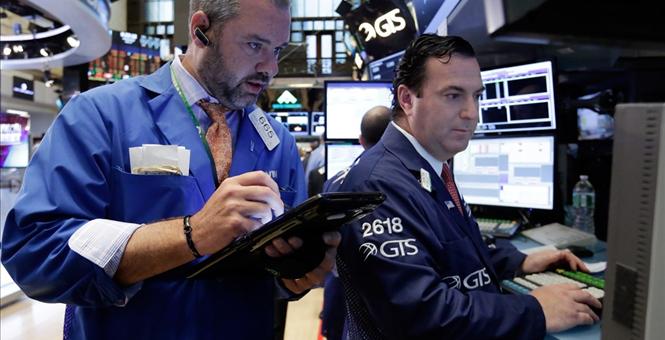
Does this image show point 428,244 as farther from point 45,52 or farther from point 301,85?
point 301,85

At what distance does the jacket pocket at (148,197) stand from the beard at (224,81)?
0.24m

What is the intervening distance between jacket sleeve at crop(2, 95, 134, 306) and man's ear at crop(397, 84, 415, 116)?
2.97 feet

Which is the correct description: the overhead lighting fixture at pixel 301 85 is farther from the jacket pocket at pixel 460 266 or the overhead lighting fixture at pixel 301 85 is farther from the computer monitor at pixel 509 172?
the jacket pocket at pixel 460 266

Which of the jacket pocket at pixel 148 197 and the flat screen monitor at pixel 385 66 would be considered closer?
the jacket pocket at pixel 148 197

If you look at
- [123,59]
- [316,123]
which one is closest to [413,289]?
[316,123]

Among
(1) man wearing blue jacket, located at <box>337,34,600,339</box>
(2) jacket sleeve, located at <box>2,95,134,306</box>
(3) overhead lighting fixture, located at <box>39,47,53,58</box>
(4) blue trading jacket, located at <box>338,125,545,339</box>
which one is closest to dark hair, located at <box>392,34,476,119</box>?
(1) man wearing blue jacket, located at <box>337,34,600,339</box>

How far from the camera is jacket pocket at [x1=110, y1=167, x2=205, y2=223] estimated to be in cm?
97

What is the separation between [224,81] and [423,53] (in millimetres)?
666

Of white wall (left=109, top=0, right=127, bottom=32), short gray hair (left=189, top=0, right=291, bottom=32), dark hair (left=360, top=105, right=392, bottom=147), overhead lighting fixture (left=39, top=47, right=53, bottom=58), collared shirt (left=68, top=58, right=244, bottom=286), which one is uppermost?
white wall (left=109, top=0, right=127, bottom=32)

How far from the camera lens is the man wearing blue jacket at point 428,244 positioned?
111cm

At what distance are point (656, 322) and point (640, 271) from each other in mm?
59

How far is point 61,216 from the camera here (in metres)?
0.86

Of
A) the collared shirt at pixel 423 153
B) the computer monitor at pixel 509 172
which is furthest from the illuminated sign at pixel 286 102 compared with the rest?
the collared shirt at pixel 423 153

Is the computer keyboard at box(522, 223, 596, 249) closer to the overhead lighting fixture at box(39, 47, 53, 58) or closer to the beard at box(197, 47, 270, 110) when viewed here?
the beard at box(197, 47, 270, 110)
